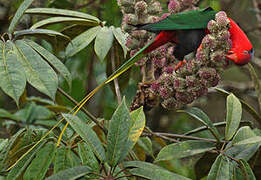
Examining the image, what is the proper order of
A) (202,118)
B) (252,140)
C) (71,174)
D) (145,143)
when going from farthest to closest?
(145,143), (202,118), (252,140), (71,174)

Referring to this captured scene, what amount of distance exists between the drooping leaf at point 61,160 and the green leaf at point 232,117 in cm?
37

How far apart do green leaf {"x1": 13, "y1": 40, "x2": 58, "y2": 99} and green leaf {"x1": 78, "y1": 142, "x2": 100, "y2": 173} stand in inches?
5.4

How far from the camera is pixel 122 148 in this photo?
0.81 metres

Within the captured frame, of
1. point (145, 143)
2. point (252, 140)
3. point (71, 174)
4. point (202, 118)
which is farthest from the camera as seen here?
point (145, 143)

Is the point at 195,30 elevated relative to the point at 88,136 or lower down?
elevated

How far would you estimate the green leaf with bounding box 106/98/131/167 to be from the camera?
0.81 meters

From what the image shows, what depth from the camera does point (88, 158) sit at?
86 centimetres

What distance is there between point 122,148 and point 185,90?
0.22m

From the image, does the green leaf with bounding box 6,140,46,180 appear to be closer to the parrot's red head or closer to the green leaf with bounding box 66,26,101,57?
the green leaf with bounding box 66,26,101,57

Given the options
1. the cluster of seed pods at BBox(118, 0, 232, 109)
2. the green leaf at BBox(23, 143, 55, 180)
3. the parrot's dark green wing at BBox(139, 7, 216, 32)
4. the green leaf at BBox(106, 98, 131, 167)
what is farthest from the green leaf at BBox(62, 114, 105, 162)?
the parrot's dark green wing at BBox(139, 7, 216, 32)

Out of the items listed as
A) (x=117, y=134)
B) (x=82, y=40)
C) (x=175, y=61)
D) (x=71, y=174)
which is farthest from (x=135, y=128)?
(x=82, y=40)

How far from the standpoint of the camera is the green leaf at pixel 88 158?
0.83 m

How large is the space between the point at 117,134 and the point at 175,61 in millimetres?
340

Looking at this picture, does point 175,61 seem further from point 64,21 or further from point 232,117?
point 64,21
